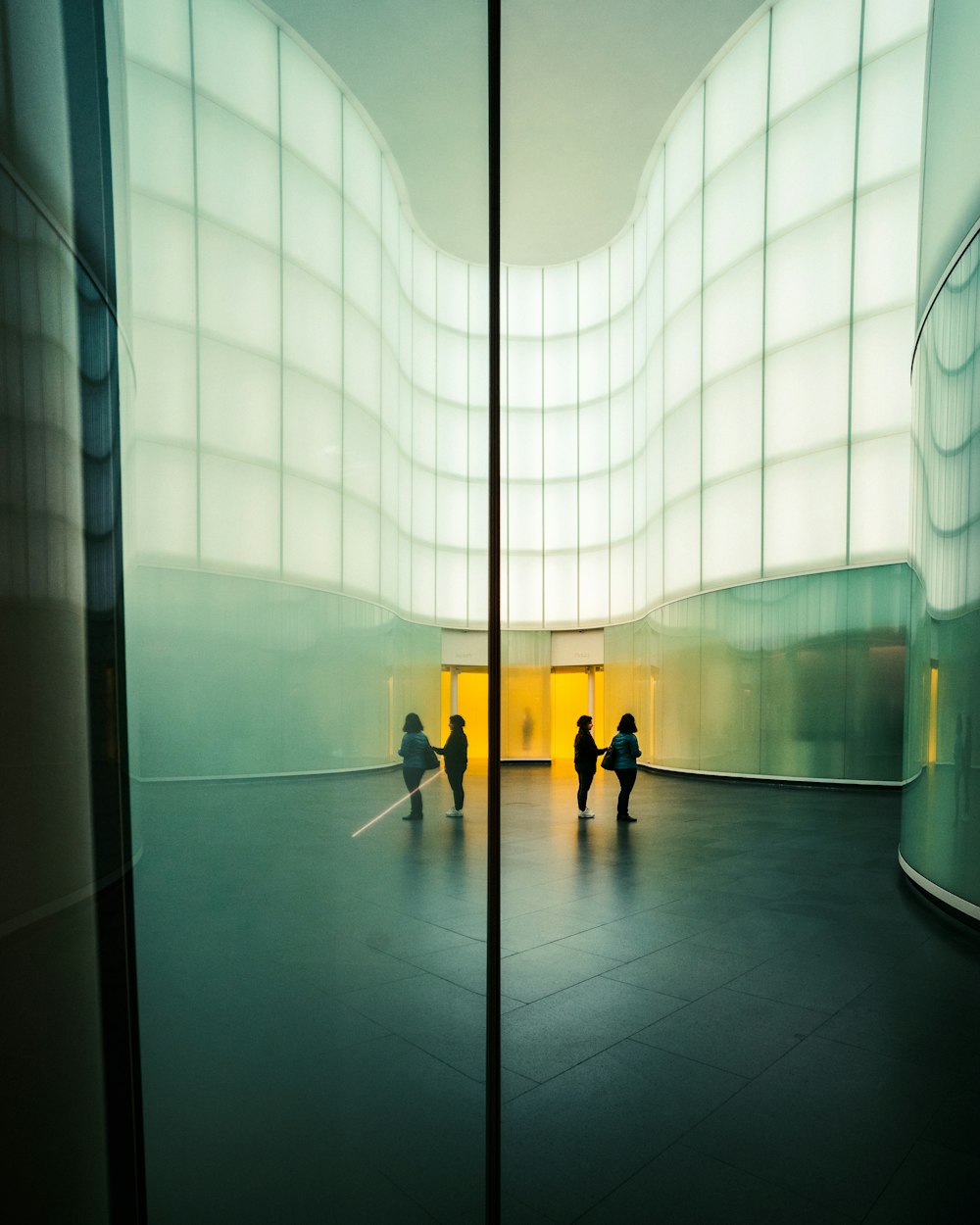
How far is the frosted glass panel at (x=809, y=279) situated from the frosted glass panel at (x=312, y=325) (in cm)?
1952

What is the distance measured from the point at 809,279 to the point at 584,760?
1325 cm

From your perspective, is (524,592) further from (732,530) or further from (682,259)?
(682,259)

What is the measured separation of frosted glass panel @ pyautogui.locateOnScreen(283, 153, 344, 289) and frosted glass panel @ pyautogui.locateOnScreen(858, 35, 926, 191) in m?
20.1

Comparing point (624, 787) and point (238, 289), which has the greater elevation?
point (238, 289)

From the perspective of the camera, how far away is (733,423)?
67.8 feet

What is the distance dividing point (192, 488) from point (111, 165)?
1.96 ft

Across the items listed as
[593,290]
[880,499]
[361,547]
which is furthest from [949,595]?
[593,290]

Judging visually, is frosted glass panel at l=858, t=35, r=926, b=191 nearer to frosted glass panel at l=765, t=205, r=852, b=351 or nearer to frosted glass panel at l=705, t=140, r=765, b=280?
frosted glass panel at l=765, t=205, r=852, b=351

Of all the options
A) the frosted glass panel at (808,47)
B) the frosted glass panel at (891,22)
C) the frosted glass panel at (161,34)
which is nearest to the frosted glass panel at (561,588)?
the frosted glass panel at (808,47)

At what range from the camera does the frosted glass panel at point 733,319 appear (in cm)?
2011

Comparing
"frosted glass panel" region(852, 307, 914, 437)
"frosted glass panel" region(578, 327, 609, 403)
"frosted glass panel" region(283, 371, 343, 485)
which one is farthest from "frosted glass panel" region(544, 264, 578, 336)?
"frosted glass panel" region(283, 371, 343, 485)

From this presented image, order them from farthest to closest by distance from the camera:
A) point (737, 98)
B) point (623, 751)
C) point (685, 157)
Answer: point (685, 157) → point (737, 98) → point (623, 751)

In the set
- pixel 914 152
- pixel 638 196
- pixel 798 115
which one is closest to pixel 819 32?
pixel 798 115

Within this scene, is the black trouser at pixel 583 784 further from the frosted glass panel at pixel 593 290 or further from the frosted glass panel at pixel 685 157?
the frosted glass panel at pixel 593 290
